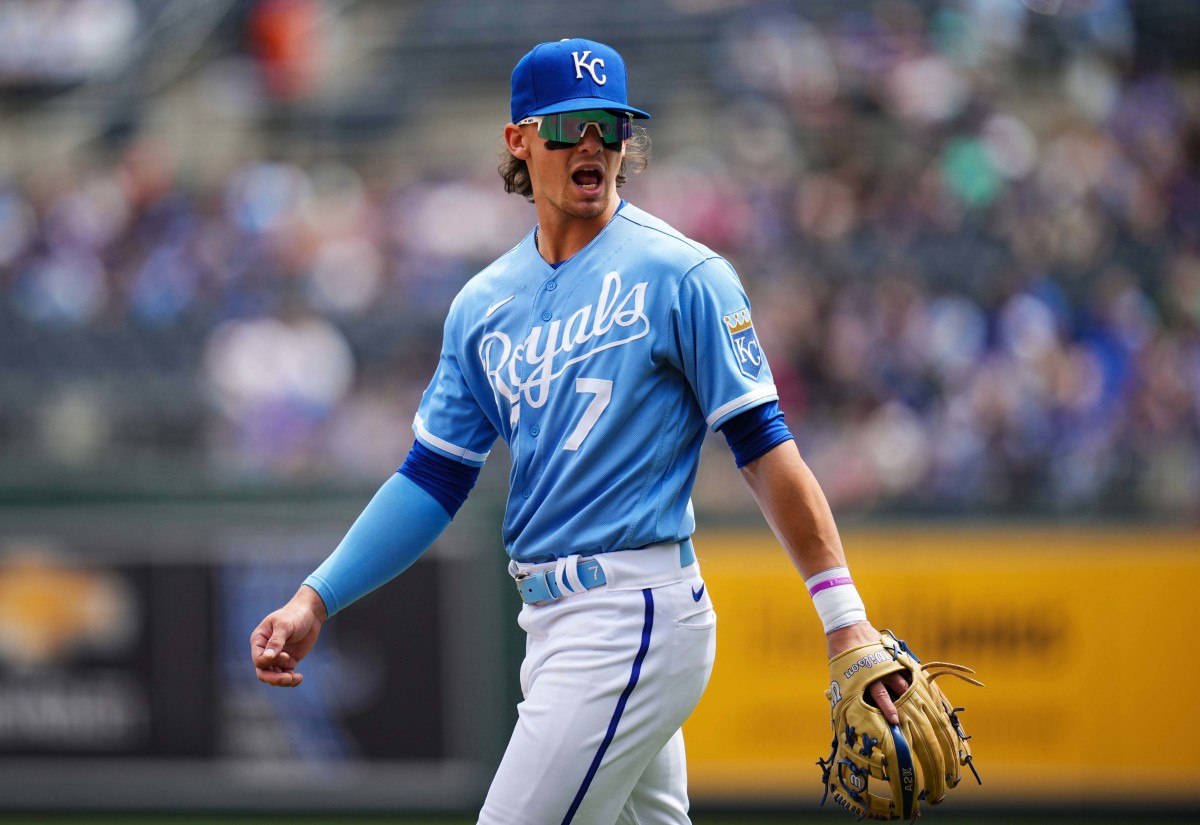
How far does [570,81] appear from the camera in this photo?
10.4ft

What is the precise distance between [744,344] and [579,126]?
0.58 metres

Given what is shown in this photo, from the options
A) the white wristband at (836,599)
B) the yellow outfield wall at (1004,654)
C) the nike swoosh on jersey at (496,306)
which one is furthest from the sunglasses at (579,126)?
the yellow outfield wall at (1004,654)

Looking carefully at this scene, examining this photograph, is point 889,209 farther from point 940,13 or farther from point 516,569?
point 516,569

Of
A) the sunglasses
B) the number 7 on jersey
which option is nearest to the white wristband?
the number 7 on jersey

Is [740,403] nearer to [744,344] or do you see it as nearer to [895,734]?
[744,344]

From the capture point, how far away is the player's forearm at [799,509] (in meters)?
2.97

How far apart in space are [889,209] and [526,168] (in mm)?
7575

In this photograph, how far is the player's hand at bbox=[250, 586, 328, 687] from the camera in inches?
125

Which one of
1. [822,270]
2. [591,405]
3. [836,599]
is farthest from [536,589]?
[822,270]

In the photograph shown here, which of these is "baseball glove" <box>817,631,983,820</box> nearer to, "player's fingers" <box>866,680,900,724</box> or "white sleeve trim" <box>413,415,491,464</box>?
"player's fingers" <box>866,680,900,724</box>

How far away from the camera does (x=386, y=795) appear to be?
773cm

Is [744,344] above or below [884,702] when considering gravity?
above

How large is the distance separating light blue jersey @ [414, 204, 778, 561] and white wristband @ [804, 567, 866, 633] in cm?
34

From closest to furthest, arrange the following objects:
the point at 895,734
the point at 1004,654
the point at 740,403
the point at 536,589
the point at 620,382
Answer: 1. the point at 895,734
2. the point at 740,403
3. the point at 620,382
4. the point at 536,589
5. the point at 1004,654
